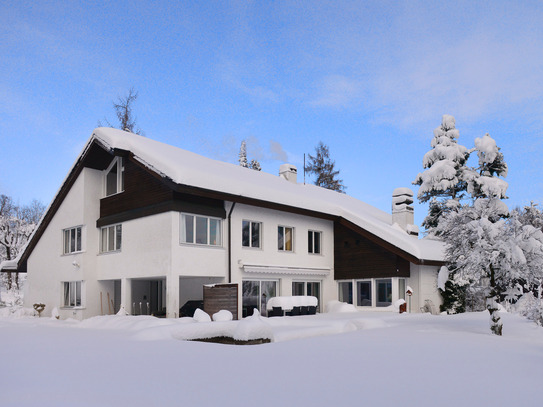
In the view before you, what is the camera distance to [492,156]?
33.0 metres

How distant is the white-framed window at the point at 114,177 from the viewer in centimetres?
2395

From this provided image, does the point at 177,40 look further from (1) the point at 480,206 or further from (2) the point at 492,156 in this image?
(2) the point at 492,156

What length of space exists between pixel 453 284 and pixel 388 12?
1428 cm

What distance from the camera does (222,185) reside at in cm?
2114

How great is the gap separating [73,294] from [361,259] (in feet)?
45.8

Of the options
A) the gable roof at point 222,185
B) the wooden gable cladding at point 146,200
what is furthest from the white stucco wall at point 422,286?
the wooden gable cladding at point 146,200

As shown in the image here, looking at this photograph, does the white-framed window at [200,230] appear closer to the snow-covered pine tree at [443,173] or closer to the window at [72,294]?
the window at [72,294]

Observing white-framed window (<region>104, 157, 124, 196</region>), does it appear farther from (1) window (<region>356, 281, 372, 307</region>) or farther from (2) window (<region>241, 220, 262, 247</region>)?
(1) window (<region>356, 281, 372, 307</region>)

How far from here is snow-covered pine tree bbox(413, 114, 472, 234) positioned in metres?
34.1

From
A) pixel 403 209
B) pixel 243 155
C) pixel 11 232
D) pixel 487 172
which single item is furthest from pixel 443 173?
pixel 11 232

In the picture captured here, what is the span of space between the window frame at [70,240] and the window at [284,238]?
29.9 feet

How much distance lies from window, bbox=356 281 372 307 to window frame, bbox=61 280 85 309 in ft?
43.5

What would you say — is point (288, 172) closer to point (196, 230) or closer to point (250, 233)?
point (250, 233)

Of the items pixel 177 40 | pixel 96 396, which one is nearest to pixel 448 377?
pixel 96 396
